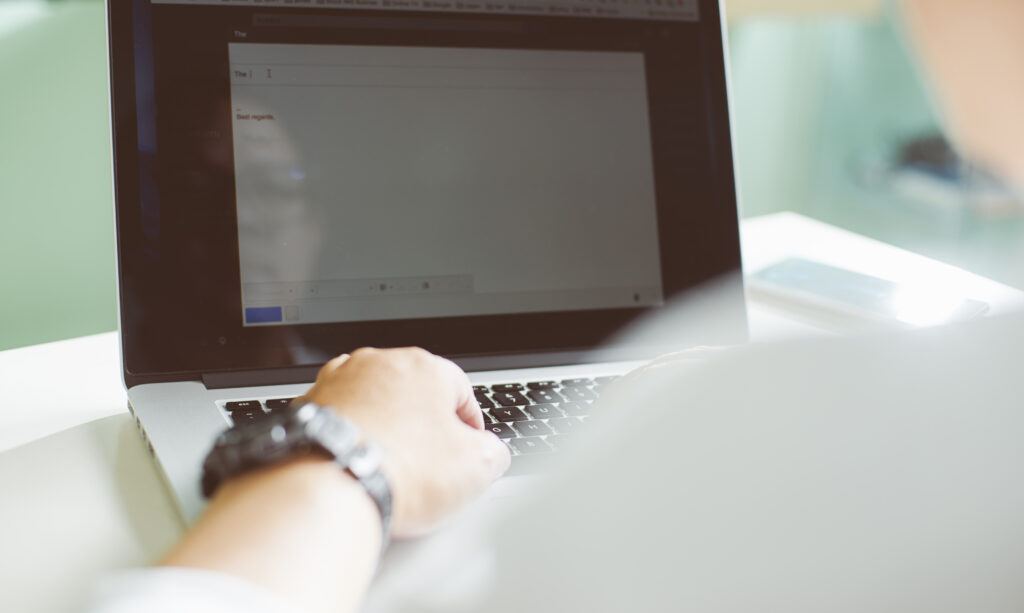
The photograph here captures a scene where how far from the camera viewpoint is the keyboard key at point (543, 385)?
0.72 m

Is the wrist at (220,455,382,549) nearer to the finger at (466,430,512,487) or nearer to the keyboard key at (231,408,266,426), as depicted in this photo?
the finger at (466,430,512,487)

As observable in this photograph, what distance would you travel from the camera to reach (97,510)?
55 cm

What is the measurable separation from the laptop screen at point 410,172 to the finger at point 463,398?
18cm

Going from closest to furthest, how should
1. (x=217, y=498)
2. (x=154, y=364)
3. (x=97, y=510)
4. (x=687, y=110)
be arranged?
(x=217, y=498), (x=97, y=510), (x=154, y=364), (x=687, y=110)

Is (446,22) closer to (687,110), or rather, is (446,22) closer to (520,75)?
(520,75)

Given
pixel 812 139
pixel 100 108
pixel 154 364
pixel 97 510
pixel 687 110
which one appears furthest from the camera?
pixel 812 139

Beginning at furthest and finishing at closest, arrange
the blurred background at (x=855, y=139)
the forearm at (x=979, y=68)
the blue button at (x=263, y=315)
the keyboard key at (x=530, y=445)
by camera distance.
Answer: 1. the blurred background at (x=855, y=139)
2. the blue button at (x=263, y=315)
3. the keyboard key at (x=530, y=445)
4. the forearm at (x=979, y=68)

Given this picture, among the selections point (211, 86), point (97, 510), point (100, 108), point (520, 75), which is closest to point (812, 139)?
point (100, 108)

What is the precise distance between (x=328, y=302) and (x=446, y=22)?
243 millimetres

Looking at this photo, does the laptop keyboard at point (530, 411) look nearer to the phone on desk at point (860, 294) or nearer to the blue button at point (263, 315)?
the blue button at point (263, 315)

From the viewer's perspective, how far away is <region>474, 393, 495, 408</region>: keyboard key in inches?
26.6

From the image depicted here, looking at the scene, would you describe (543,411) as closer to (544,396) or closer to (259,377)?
(544,396)

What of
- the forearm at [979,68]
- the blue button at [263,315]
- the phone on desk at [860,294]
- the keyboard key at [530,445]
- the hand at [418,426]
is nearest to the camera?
the forearm at [979,68]

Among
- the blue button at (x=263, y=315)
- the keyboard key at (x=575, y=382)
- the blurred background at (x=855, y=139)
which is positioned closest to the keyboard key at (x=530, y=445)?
the keyboard key at (x=575, y=382)
